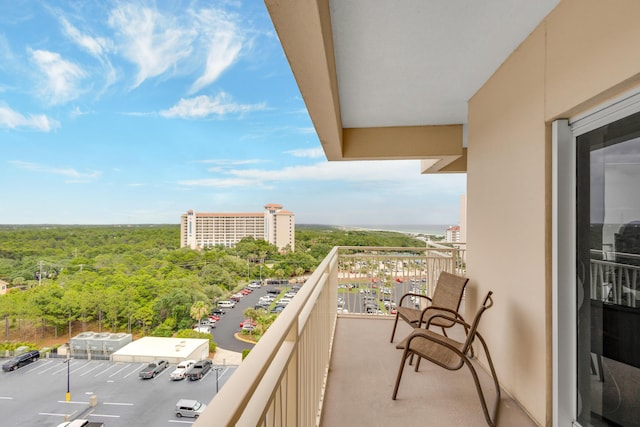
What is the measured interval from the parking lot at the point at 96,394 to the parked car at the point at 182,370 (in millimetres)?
81

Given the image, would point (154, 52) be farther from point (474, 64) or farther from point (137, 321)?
point (474, 64)

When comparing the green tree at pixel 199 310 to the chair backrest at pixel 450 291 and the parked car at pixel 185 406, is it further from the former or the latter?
the chair backrest at pixel 450 291

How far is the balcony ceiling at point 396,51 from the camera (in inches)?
60.0

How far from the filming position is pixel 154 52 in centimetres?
1386

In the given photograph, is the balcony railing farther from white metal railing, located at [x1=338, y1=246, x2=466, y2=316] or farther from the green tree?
the green tree

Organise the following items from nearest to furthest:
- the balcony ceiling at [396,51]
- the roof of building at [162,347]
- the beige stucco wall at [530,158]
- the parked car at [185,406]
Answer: the beige stucco wall at [530,158], the balcony ceiling at [396,51], the parked car at [185,406], the roof of building at [162,347]

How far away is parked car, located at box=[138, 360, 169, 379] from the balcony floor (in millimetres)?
3777

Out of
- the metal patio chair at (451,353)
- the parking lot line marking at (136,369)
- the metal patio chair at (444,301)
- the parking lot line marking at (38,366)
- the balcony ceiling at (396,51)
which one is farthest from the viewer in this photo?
the parking lot line marking at (136,369)

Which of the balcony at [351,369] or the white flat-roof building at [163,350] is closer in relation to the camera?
the balcony at [351,369]

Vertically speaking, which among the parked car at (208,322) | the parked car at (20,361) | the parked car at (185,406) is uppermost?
the parked car at (208,322)

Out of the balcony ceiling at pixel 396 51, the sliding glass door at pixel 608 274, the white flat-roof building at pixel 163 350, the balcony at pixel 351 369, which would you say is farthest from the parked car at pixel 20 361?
the sliding glass door at pixel 608 274

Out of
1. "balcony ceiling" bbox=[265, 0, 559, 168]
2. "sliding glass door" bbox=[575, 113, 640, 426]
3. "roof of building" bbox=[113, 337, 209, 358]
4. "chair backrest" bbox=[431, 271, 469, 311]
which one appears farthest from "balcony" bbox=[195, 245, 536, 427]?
"roof of building" bbox=[113, 337, 209, 358]

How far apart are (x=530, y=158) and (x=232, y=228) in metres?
7.24

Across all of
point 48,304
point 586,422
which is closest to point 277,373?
point 586,422
